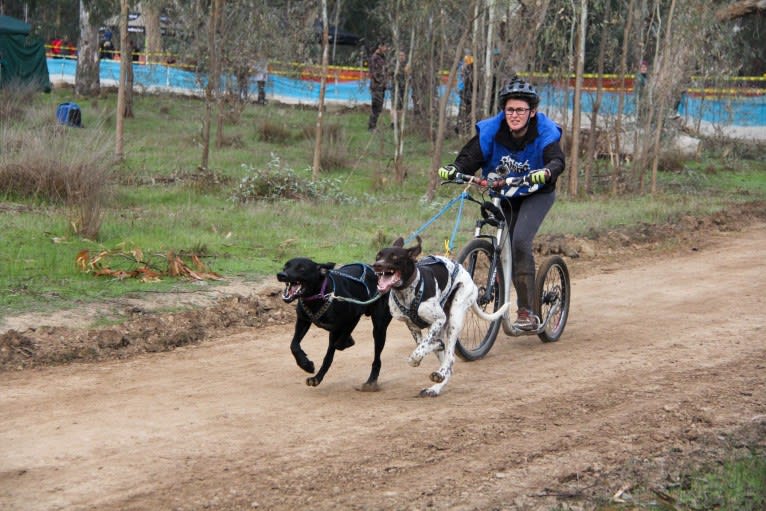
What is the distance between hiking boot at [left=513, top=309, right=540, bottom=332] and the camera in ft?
28.7

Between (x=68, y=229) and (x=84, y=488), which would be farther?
(x=68, y=229)

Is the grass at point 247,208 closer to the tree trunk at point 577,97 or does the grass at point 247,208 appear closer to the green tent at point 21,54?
the tree trunk at point 577,97

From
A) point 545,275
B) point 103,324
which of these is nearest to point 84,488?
point 103,324

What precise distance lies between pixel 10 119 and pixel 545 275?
1464cm

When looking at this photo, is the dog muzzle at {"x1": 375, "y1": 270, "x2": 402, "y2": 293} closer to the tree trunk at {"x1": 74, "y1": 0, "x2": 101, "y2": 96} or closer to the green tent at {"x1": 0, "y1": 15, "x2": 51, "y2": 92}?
the green tent at {"x1": 0, "y1": 15, "x2": 51, "y2": 92}

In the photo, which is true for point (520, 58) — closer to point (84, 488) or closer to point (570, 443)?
point (570, 443)

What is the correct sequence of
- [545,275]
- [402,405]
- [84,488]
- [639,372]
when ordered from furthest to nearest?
[545,275]
[639,372]
[402,405]
[84,488]

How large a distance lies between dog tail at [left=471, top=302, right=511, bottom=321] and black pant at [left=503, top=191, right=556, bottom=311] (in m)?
0.33

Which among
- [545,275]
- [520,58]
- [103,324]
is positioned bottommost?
[103,324]

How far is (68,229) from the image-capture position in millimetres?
12047

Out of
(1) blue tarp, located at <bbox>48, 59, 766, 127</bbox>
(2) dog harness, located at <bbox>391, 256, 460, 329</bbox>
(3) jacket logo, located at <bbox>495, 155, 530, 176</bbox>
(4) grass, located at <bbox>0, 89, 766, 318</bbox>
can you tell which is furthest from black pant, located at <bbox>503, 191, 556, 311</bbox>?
(1) blue tarp, located at <bbox>48, 59, 766, 127</bbox>

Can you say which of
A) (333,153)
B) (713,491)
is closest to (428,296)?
(713,491)

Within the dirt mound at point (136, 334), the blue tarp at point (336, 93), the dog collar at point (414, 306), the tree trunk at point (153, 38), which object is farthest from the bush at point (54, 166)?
the tree trunk at point (153, 38)

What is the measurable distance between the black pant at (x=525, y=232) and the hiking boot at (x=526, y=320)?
0.07 meters
